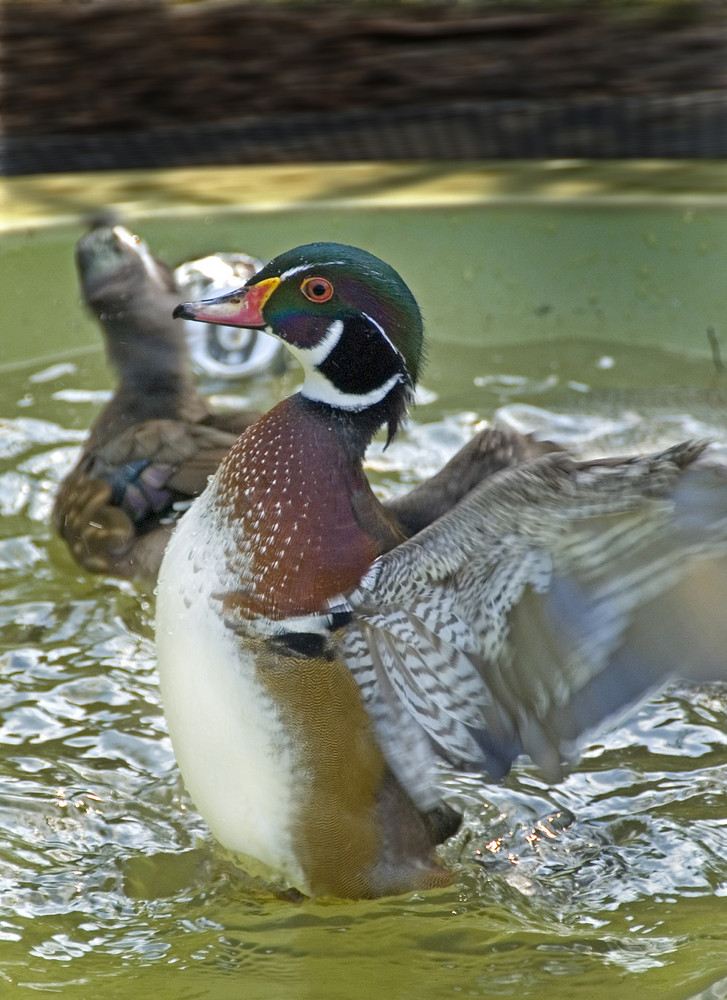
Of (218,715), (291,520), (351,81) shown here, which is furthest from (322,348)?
(351,81)

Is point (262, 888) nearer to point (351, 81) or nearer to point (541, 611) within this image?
point (541, 611)

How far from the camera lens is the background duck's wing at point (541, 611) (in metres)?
1.37

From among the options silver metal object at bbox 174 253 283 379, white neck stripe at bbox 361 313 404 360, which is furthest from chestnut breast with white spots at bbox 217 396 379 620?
silver metal object at bbox 174 253 283 379

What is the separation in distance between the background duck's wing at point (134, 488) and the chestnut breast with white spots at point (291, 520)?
639mm

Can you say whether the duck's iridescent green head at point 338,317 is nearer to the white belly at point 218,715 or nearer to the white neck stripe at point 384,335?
the white neck stripe at point 384,335

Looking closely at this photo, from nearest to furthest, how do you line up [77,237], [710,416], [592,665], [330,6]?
[592,665], [710,416], [77,237], [330,6]

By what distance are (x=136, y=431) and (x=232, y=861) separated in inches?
37.5

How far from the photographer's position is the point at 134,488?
235 centimetres

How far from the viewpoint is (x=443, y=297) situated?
3396 millimetres

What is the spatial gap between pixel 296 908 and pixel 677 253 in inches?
87.7

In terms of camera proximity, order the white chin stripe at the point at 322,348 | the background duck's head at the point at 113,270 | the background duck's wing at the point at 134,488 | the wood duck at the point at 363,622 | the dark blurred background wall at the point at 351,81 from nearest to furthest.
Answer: the wood duck at the point at 363,622, the white chin stripe at the point at 322,348, the background duck's wing at the point at 134,488, the background duck's head at the point at 113,270, the dark blurred background wall at the point at 351,81

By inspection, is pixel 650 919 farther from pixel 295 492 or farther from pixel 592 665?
pixel 295 492

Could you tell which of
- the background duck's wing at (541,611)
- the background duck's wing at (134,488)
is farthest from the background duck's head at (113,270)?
the background duck's wing at (541,611)

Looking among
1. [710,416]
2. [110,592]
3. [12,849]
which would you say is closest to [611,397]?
[710,416]
